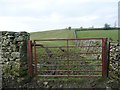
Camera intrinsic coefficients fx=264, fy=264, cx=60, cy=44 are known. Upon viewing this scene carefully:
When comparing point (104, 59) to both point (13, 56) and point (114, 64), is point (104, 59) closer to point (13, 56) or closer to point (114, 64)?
point (114, 64)

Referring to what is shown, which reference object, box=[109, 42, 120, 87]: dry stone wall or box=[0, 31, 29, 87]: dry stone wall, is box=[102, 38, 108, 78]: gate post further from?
box=[0, 31, 29, 87]: dry stone wall

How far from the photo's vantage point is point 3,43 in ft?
25.9

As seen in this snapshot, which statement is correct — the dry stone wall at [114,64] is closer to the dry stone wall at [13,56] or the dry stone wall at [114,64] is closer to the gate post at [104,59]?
the gate post at [104,59]

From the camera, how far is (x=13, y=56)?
7.81m

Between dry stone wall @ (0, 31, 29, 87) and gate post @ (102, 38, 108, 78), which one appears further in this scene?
dry stone wall @ (0, 31, 29, 87)

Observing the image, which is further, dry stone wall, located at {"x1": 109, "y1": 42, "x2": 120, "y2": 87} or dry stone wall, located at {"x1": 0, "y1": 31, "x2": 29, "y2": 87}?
dry stone wall, located at {"x1": 0, "y1": 31, "x2": 29, "y2": 87}

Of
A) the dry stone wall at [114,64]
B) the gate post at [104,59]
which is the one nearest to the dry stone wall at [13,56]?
the gate post at [104,59]

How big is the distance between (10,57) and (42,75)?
1.09 metres

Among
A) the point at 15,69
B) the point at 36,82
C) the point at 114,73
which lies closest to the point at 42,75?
the point at 36,82

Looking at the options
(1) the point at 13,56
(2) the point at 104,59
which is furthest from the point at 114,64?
(1) the point at 13,56

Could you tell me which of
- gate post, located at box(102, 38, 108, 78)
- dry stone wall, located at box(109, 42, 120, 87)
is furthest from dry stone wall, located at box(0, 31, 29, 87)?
dry stone wall, located at box(109, 42, 120, 87)

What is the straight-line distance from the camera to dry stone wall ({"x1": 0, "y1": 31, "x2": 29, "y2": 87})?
305 inches

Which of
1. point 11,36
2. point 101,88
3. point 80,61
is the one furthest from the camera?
point 80,61

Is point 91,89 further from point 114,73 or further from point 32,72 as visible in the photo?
point 32,72
